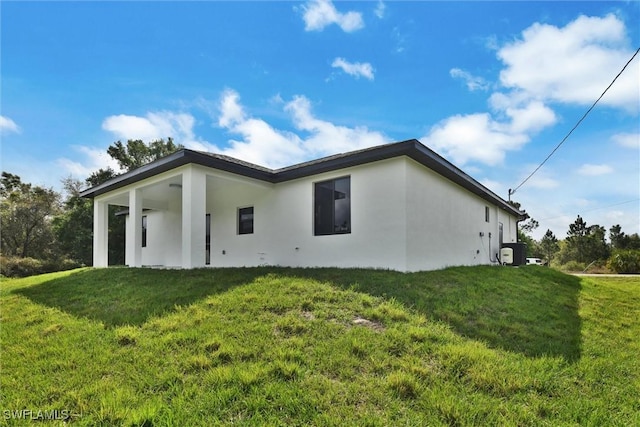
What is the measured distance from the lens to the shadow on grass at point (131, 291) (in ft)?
18.9

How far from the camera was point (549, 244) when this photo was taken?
1421 inches

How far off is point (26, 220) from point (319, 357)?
86.0ft

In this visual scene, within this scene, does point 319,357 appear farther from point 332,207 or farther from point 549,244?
point 549,244

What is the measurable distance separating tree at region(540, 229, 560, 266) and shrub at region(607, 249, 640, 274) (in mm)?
17209

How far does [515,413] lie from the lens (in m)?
2.88

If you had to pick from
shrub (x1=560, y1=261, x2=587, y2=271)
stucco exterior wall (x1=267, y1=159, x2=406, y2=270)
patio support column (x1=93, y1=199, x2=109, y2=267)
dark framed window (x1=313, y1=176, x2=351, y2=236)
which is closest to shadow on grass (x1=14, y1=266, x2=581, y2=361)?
stucco exterior wall (x1=267, y1=159, x2=406, y2=270)

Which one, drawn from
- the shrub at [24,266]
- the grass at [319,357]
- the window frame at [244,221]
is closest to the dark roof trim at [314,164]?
the window frame at [244,221]

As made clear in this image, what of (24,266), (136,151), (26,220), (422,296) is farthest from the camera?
(136,151)

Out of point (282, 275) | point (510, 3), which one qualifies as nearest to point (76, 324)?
point (282, 275)

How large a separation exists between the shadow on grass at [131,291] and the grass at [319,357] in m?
0.06

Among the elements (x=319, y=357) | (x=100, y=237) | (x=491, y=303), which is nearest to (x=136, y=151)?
(x=100, y=237)

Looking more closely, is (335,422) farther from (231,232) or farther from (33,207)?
(33,207)

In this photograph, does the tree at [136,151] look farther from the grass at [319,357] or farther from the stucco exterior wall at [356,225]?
the grass at [319,357]

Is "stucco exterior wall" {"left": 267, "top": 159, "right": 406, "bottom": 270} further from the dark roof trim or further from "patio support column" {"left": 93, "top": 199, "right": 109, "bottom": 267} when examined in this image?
"patio support column" {"left": 93, "top": 199, "right": 109, "bottom": 267}
